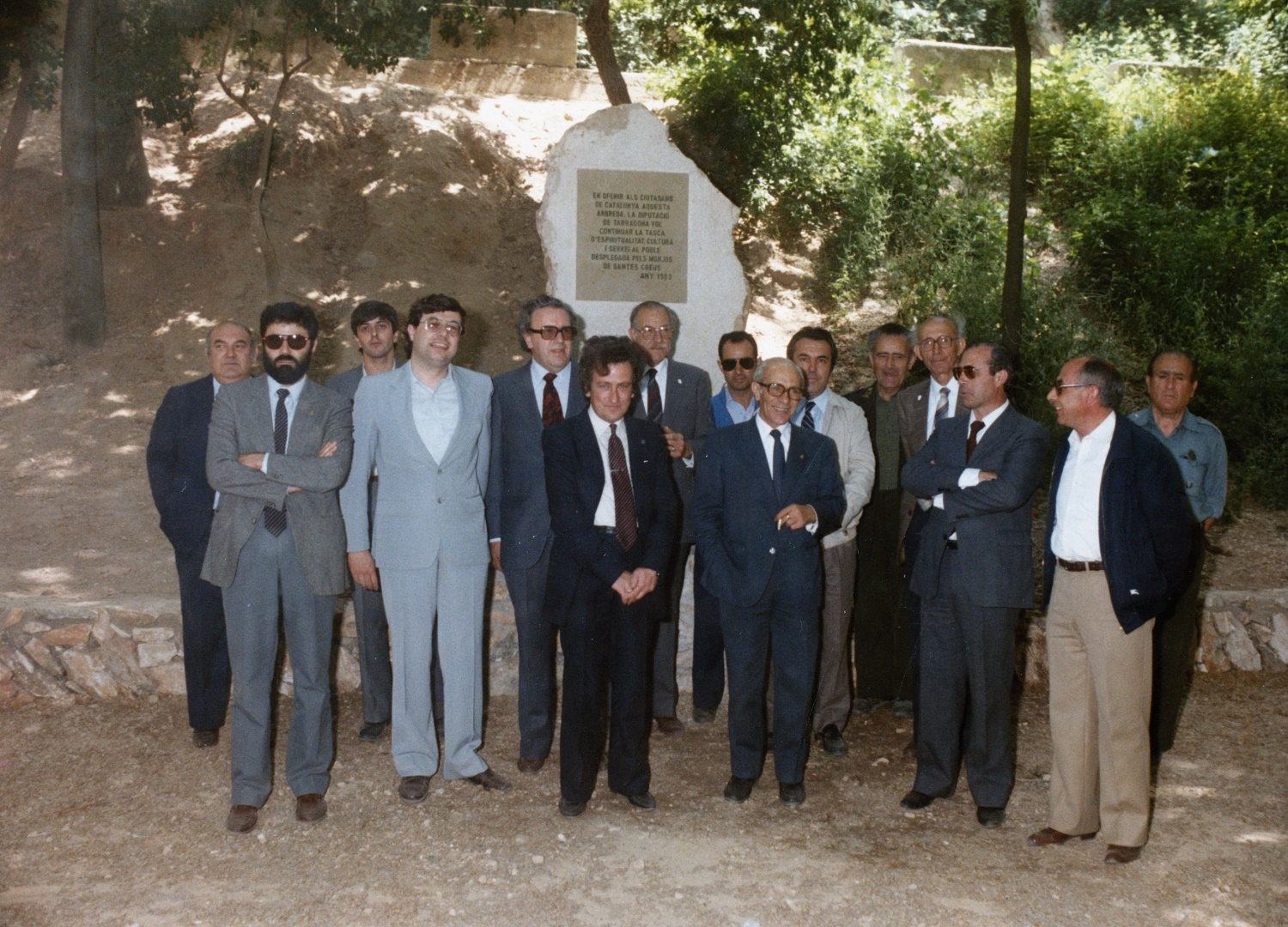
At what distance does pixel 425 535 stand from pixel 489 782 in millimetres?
1075

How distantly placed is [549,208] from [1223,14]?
1336cm

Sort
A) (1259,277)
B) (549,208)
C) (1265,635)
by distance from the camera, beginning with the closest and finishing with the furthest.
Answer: (1265,635) < (549,208) < (1259,277)

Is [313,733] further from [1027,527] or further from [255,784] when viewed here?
[1027,527]

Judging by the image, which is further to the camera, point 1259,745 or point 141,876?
point 1259,745

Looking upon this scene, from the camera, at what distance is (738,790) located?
452 centimetres

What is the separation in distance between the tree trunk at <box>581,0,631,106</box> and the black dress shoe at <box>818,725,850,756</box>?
8.23m

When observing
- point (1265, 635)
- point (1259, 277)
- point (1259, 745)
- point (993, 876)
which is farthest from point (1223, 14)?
point (993, 876)

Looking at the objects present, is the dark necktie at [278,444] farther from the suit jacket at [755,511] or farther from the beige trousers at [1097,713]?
the beige trousers at [1097,713]

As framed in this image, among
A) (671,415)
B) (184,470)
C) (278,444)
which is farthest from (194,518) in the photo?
(671,415)

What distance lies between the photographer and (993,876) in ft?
12.7

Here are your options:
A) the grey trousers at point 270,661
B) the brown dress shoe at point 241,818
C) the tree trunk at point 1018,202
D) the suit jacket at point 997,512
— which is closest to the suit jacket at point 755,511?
the suit jacket at point 997,512

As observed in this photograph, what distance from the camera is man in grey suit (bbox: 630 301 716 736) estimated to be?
529 centimetres

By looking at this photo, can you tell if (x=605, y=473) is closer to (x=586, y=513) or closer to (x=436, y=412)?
(x=586, y=513)

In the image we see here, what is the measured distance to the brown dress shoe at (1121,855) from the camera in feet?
12.9
